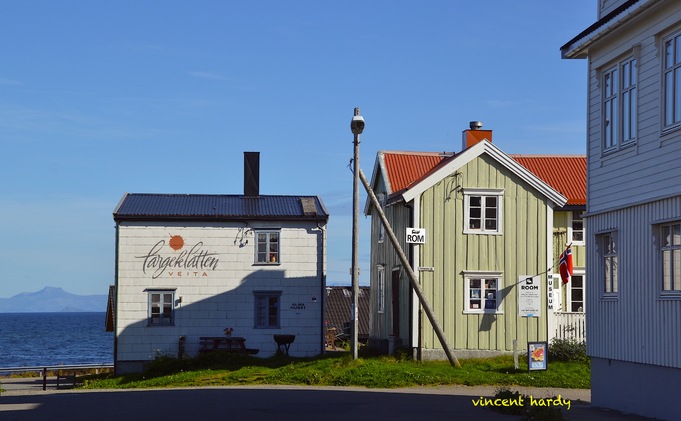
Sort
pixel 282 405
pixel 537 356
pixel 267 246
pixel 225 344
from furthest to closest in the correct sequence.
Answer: pixel 267 246
pixel 225 344
pixel 537 356
pixel 282 405

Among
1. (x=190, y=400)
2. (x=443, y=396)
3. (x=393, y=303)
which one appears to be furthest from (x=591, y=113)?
(x=393, y=303)

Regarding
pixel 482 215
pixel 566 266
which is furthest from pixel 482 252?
pixel 566 266

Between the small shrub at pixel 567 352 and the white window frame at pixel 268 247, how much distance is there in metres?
10.8

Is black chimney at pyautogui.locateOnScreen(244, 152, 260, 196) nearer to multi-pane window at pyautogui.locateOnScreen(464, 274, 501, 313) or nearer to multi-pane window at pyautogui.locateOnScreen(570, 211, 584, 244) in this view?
multi-pane window at pyautogui.locateOnScreen(464, 274, 501, 313)

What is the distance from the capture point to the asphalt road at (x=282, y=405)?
1923cm

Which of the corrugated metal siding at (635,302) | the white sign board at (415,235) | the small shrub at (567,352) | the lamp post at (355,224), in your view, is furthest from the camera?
the white sign board at (415,235)

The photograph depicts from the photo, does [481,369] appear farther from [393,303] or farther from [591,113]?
[591,113]

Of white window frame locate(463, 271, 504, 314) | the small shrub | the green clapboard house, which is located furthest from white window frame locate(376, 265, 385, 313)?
the small shrub

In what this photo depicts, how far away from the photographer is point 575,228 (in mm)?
36938

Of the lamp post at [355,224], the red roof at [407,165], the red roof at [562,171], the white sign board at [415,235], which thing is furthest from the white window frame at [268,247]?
the red roof at [562,171]

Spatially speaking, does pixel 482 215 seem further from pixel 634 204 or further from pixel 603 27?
pixel 634 204

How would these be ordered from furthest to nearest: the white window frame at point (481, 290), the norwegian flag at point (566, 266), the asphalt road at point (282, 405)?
the white window frame at point (481, 290) → the norwegian flag at point (566, 266) → the asphalt road at point (282, 405)

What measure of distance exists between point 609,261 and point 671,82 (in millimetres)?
4294

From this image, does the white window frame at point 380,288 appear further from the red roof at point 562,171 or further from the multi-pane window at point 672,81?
the multi-pane window at point 672,81
